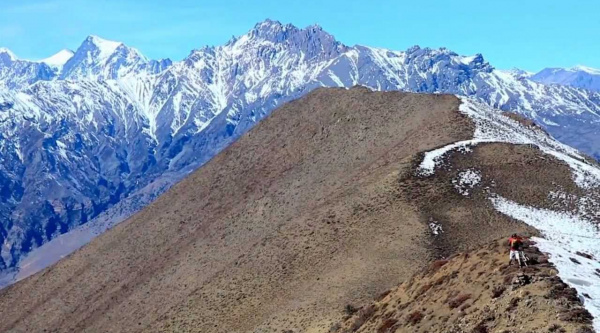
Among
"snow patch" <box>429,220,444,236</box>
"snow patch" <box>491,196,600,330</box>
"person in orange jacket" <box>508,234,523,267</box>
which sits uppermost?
"person in orange jacket" <box>508,234,523,267</box>

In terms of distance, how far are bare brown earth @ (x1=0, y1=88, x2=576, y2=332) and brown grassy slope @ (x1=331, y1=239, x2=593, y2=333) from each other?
14.4 meters

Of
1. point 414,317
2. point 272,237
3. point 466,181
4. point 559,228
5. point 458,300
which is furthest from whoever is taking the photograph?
point 272,237

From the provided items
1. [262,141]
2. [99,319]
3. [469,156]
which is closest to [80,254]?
[99,319]

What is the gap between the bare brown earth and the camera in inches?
2660

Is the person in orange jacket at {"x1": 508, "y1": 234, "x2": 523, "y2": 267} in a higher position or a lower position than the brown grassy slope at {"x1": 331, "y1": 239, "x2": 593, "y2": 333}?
higher

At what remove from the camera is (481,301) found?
34344 millimetres

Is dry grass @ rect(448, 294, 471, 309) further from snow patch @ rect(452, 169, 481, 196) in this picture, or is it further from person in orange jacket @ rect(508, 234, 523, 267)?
snow patch @ rect(452, 169, 481, 196)

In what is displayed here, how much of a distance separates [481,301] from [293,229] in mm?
47162

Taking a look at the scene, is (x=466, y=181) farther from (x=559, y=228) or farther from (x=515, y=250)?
(x=515, y=250)

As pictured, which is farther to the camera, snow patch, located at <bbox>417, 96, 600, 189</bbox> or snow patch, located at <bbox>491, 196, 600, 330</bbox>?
snow patch, located at <bbox>417, 96, 600, 189</bbox>

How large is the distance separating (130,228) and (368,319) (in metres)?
78.9

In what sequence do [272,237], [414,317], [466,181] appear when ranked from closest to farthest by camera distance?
[414,317], [466,181], [272,237]

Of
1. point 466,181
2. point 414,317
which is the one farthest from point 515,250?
point 466,181

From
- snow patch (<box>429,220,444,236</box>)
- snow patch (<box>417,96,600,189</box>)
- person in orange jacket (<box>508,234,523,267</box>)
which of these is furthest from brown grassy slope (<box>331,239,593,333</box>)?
snow patch (<box>417,96,600,189</box>)
